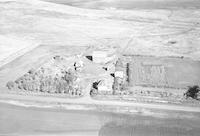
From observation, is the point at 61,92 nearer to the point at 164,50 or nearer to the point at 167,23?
the point at 164,50

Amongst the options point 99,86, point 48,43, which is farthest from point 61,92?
point 48,43

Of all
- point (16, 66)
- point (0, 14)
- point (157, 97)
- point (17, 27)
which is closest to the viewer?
point (157, 97)

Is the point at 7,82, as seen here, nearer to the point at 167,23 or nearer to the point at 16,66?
the point at 16,66

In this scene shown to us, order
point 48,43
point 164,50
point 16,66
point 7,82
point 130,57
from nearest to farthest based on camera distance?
point 7,82 < point 16,66 < point 130,57 < point 164,50 < point 48,43

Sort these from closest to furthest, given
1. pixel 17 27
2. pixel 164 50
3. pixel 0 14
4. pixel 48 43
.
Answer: pixel 164 50 → pixel 48 43 → pixel 17 27 → pixel 0 14

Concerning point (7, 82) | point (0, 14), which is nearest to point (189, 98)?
point (7, 82)

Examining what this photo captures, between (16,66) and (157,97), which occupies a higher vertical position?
(16,66)

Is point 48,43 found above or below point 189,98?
above

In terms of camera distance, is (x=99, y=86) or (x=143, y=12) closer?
(x=99, y=86)

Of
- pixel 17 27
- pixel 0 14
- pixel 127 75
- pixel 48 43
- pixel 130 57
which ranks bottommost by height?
pixel 127 75
